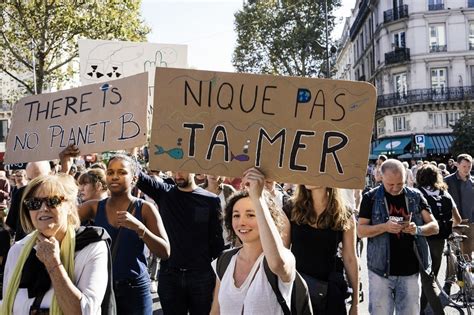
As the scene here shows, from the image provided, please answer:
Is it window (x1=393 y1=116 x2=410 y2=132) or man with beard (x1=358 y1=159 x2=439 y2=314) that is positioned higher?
window (x1=393 y1=116 x2=410 y2=132)

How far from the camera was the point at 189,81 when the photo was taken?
3.54 metres

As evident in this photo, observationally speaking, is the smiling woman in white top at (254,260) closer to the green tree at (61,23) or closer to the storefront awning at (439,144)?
the green tree at (61,23)

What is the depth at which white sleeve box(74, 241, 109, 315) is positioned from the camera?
9.23 ft

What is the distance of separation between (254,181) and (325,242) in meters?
1.13

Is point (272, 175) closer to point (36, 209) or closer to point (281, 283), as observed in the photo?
point (281, 283)

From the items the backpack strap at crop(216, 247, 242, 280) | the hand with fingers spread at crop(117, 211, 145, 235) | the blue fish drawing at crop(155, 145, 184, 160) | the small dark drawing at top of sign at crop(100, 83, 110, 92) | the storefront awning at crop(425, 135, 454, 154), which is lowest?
the backpack strap at crop(216, 247, 242, 280)

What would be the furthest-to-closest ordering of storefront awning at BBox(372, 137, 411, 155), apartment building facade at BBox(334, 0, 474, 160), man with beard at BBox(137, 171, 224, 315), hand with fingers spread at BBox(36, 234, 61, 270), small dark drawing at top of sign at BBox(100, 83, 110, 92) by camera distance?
storefront awning at BBox(372, 137, 411, 155), apartment building facade at BBox(334, 0, 474, 160), man with beard at BBox(137, 171, 224, 315), small dark drawing at top of sign at BBox(100, 83, 110, 92), hand with fingers spread at BBox(36, 234, 61, 270)

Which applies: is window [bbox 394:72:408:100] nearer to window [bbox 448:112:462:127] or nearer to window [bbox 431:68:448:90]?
window [bbox 431:68:448:90]

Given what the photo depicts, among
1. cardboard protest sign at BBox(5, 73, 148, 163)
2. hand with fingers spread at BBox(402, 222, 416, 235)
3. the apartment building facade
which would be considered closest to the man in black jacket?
hand with fingers spread at BBox(402, 222, 416, 235)

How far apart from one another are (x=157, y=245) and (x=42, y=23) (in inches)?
902

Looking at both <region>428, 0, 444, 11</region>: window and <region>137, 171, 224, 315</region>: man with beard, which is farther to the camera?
<region>428, 0, 444, 11</region>: window

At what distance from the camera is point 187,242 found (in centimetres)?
508

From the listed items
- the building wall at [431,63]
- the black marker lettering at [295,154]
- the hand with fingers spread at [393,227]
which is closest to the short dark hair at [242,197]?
the black marker lettering at [295,154]

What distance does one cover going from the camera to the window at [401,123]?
150ft
